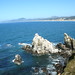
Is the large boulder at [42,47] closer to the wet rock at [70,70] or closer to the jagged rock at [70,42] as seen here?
the jagged rock at [70,42]

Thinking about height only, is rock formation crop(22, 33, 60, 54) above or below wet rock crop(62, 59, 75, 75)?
below

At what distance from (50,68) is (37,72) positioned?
448 cm

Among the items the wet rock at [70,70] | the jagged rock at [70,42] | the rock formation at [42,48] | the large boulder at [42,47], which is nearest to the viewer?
the wet rock at [70,70]

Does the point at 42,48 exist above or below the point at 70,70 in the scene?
below

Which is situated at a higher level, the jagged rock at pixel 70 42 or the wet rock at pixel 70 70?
the wet rock at pixel 70 70

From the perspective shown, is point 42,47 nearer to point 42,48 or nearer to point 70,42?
point 42,48

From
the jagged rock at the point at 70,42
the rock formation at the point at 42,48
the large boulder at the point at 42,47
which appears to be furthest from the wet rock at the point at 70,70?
the large boulder at the point at 42,47

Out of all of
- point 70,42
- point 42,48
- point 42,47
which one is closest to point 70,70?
point 70,42

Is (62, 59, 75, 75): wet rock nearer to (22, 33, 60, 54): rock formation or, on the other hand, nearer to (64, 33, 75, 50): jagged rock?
(64, 33, 75, 50): jagged rock

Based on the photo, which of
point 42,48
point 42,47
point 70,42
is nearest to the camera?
point 70,42

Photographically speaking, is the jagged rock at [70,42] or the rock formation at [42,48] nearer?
the jagged rock at [70,42]

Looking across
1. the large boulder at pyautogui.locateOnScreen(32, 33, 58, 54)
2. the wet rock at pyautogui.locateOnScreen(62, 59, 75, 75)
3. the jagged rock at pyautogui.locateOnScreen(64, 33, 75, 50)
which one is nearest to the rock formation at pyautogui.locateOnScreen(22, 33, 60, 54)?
the large boulder at pyautogui.locateOnScreen(32, 33, 58, 54)

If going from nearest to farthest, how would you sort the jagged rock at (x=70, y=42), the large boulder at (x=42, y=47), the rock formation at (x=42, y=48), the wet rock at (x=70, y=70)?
the wet rock at (x=70, y=70)
the jagged rock at (x=70, y=42)
the rock formation at (x=42, y=48)
the large boulder at (x=42, y=47)

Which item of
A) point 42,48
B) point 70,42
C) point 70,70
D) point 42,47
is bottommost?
point 42,48
